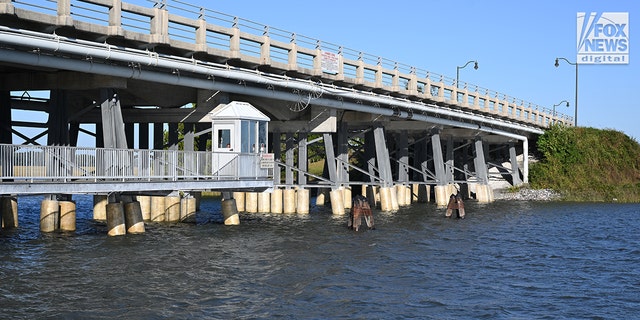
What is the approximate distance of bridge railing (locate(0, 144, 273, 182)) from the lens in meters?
23.8

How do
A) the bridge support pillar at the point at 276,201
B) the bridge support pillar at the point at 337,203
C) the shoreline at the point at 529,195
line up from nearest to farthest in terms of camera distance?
the bridge support pillar at the point at 337,203
the bridge support pillar at the point at 276,201
the shoreline at the point at 529,195

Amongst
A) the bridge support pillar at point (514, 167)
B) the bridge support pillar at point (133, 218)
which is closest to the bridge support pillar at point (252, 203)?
the bridge support pillar at point (133, 218)

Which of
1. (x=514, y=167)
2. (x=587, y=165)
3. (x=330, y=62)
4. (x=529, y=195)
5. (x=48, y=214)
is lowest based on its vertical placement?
(x=529, y=195)

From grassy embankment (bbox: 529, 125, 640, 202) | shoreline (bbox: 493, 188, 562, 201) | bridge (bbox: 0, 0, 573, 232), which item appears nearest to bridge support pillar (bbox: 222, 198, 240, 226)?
bridge (bbox: 0, 0, 573, 232)

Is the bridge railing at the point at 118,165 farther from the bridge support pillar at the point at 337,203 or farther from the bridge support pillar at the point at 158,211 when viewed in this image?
the bridge support pillar at the point at 337,203

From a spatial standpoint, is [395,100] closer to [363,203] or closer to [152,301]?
[363,203]

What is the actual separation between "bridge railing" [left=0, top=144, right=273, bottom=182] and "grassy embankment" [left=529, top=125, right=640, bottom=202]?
4263cm

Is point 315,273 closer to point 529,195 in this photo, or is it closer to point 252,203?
point 252,203

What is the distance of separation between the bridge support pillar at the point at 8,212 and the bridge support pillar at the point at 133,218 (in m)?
6.64

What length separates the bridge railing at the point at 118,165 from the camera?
2375cm

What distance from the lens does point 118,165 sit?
2698 cm

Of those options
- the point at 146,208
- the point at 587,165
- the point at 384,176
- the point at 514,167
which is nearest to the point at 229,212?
the point at 146,208

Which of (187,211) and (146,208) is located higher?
(146,208)

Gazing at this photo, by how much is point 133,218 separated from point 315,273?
9337mm
